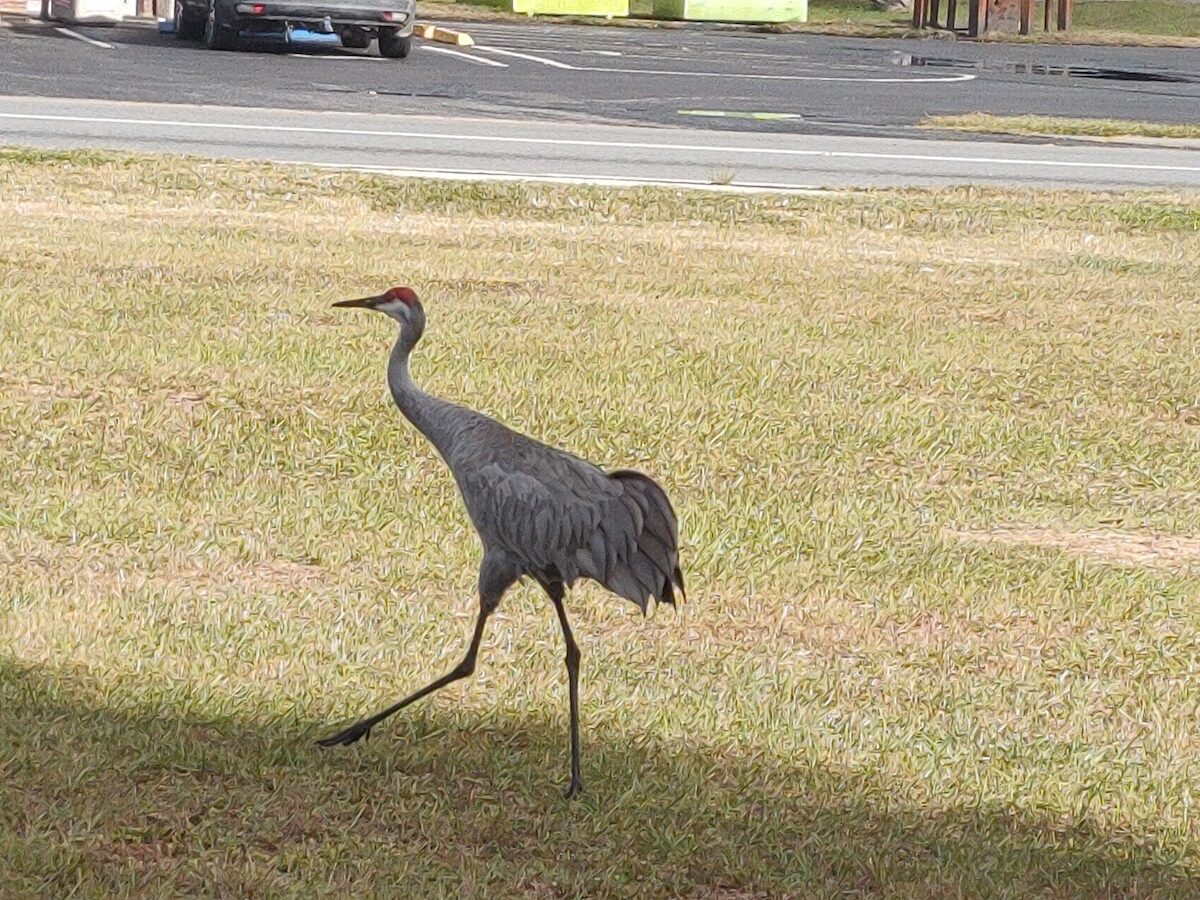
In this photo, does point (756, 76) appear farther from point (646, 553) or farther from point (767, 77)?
point (646, 553)

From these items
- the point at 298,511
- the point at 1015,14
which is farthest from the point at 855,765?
the point at 1015,14

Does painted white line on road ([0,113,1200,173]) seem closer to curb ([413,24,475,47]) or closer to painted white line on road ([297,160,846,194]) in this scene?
painted white line on road ([297,160,846,194])

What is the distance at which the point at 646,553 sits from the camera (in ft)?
13.7

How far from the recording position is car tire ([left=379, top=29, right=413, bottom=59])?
2312 centimetres

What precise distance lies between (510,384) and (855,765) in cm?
345

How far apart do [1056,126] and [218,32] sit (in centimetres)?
962

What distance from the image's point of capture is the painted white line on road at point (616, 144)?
1590cm

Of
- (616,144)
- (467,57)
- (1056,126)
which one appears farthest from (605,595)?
(467,57)

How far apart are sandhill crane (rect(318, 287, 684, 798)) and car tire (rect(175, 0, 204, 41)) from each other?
21.0 m

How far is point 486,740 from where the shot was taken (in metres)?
4.64

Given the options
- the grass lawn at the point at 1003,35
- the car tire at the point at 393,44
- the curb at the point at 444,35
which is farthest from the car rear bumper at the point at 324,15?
the grass lawn at the point at 1003,35

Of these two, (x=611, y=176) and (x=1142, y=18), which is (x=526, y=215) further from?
(x=1142, y=18)

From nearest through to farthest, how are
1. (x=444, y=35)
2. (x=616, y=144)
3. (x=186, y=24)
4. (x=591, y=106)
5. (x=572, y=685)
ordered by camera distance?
(x=572, y=685) < (x=616, y=144) < (x=591, y=106) < (x=186, y=24) < (x=444, y=35)

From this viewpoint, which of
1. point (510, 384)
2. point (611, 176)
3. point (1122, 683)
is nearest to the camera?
point (1122, 683)
